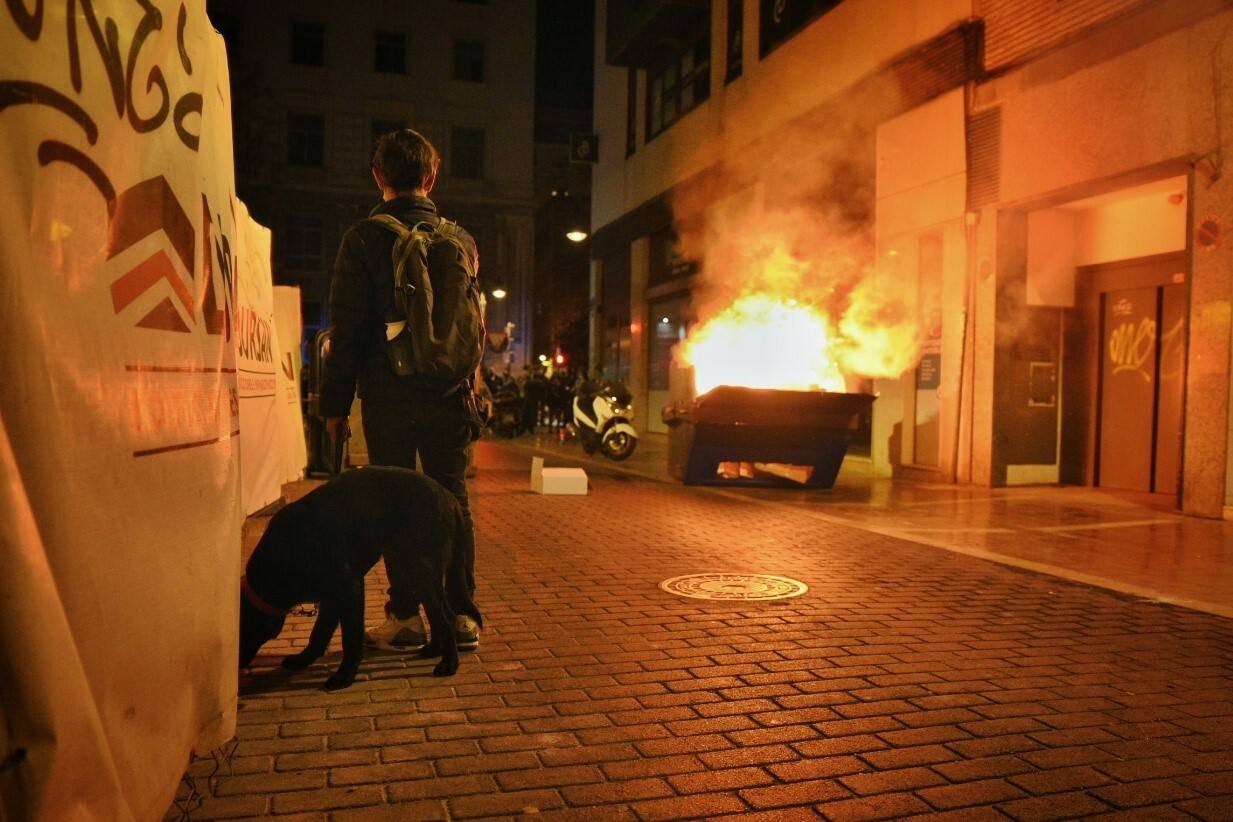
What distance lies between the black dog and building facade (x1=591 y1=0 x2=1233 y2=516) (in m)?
8.51

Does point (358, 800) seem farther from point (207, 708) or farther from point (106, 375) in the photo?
point (106, 375)

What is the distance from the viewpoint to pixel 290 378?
10.1m

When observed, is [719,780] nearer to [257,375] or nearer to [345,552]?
[345,552]

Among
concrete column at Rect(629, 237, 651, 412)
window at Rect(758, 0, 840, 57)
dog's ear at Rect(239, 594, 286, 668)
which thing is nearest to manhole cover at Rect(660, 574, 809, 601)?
dog's ear at Rect(239, 594, 286, 668)

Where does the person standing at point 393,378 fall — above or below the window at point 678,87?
below

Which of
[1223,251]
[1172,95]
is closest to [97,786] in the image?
[1223,251]

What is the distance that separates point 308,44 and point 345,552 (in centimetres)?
4417

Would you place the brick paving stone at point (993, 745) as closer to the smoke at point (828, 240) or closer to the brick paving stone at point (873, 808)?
the brick paving stone at point (873, 808)

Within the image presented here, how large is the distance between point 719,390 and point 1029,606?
5423 mm

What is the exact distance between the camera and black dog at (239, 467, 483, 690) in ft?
11.9

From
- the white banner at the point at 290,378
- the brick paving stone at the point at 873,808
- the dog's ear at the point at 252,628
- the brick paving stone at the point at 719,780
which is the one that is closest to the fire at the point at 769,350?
the white banner at the point at 290,378

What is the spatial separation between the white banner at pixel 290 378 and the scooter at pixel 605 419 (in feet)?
19.2

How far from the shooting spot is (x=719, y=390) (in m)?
10.6

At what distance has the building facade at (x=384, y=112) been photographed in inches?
1656
